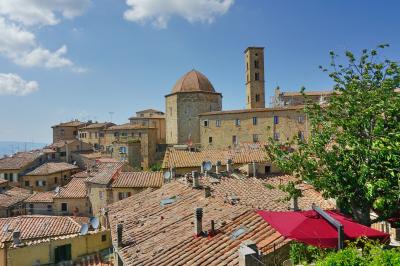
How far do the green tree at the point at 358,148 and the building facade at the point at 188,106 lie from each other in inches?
1823

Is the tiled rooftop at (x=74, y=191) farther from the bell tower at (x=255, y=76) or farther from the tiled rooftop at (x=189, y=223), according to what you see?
the bell tower at (x=255, y=76)

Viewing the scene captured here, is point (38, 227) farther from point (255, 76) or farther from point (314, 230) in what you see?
point (255, 76)

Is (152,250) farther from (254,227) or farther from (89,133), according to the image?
(89,133)

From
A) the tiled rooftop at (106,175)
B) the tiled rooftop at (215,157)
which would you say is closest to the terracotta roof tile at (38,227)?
the tiled rooftop at (106,175)

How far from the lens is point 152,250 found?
1200cm

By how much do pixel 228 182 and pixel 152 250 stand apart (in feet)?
39.4

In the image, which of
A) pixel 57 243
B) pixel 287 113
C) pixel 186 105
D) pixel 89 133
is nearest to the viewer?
pixel 57 243

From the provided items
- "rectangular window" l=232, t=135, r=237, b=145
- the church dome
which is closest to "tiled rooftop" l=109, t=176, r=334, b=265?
"rectangular window" l=232, t=135, r=237, b=145

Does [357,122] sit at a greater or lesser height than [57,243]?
greater

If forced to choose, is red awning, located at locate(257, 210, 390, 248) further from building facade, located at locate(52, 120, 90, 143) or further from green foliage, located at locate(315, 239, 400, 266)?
building facade, located at locate(52, 120, 90, 143)

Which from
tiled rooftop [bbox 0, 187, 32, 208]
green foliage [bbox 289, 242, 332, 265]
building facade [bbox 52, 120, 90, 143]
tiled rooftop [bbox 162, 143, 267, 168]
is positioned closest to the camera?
green foliage [bbox 289, 242, 332, 265]

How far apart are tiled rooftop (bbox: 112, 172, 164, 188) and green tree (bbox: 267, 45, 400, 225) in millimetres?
20269

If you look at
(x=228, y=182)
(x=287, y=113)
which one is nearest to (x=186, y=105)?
(x=287, y=113)

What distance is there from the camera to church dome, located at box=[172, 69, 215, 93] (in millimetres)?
A: 60812
